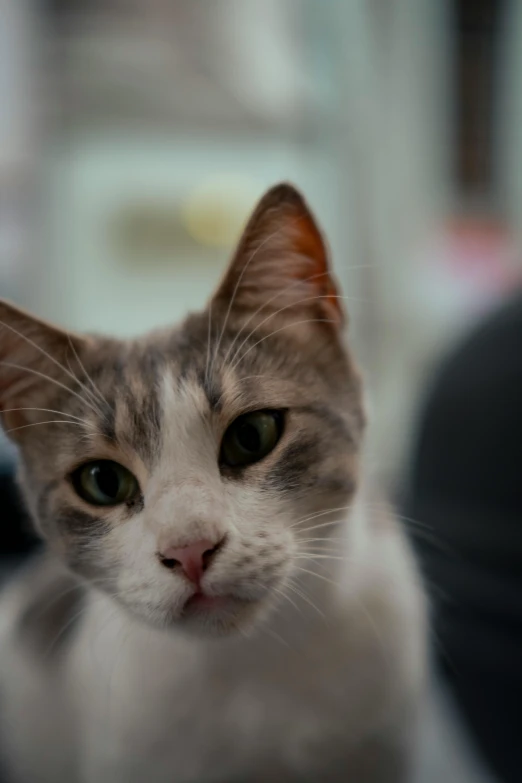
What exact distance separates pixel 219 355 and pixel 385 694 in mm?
368

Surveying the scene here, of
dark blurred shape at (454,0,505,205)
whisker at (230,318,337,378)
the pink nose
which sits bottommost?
the pink nose

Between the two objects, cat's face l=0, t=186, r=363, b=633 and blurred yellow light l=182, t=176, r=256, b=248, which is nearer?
cat's face l=0, t=186, r=363, b=633

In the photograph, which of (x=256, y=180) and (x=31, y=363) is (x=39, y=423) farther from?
(x=256, y=180)

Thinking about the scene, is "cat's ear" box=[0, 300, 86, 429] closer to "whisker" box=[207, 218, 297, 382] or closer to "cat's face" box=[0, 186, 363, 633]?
"cat's face" box=[0, 186, 363, 633]

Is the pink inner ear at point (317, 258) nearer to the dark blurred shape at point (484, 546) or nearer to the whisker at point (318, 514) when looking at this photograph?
the whisker at point (318, 514)

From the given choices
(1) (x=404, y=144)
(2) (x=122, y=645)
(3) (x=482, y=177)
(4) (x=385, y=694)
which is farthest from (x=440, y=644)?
(3) (x=482, y=177)

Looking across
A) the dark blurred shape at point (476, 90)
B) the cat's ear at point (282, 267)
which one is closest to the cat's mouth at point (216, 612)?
the cat's ear at point (282, 267)

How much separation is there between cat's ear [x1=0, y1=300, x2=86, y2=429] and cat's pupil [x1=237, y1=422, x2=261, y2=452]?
148mm

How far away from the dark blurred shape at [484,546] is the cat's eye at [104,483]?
0.35 meters

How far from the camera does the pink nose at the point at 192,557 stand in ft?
1.64

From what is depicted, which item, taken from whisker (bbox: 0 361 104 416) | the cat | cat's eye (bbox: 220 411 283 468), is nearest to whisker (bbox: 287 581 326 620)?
the cat

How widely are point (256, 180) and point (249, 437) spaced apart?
0.24 m

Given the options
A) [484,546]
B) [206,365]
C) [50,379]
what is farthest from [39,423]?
[484,546]

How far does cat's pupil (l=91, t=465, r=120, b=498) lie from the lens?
56 cm
